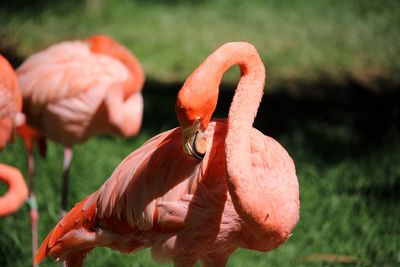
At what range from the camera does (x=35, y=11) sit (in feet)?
31.6

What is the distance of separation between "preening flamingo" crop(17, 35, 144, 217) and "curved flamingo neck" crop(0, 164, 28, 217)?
1.17 meters

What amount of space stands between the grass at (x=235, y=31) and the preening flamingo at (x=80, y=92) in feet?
10.8

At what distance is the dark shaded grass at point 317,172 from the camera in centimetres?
407

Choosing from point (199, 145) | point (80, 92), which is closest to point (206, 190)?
point (199, 145)

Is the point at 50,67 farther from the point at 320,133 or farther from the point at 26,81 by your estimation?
the point at 320,133

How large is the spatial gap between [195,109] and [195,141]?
0.55 feet

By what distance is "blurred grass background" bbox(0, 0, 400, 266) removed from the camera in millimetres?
4246

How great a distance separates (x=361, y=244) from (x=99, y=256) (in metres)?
1.57

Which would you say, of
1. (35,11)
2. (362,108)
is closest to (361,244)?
(362,108)

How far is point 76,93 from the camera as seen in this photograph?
4.23m

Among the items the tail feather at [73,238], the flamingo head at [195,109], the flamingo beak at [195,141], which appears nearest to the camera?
the flamingo head at [195,109]

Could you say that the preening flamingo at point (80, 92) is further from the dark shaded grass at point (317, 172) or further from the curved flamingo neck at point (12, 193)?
the curved flamingo neck at point (12, 193)

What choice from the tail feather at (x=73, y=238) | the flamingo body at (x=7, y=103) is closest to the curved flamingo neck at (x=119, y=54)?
the flamingo body at (x=7, y=103)

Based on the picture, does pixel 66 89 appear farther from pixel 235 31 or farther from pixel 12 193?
Result: pixel 235 31
